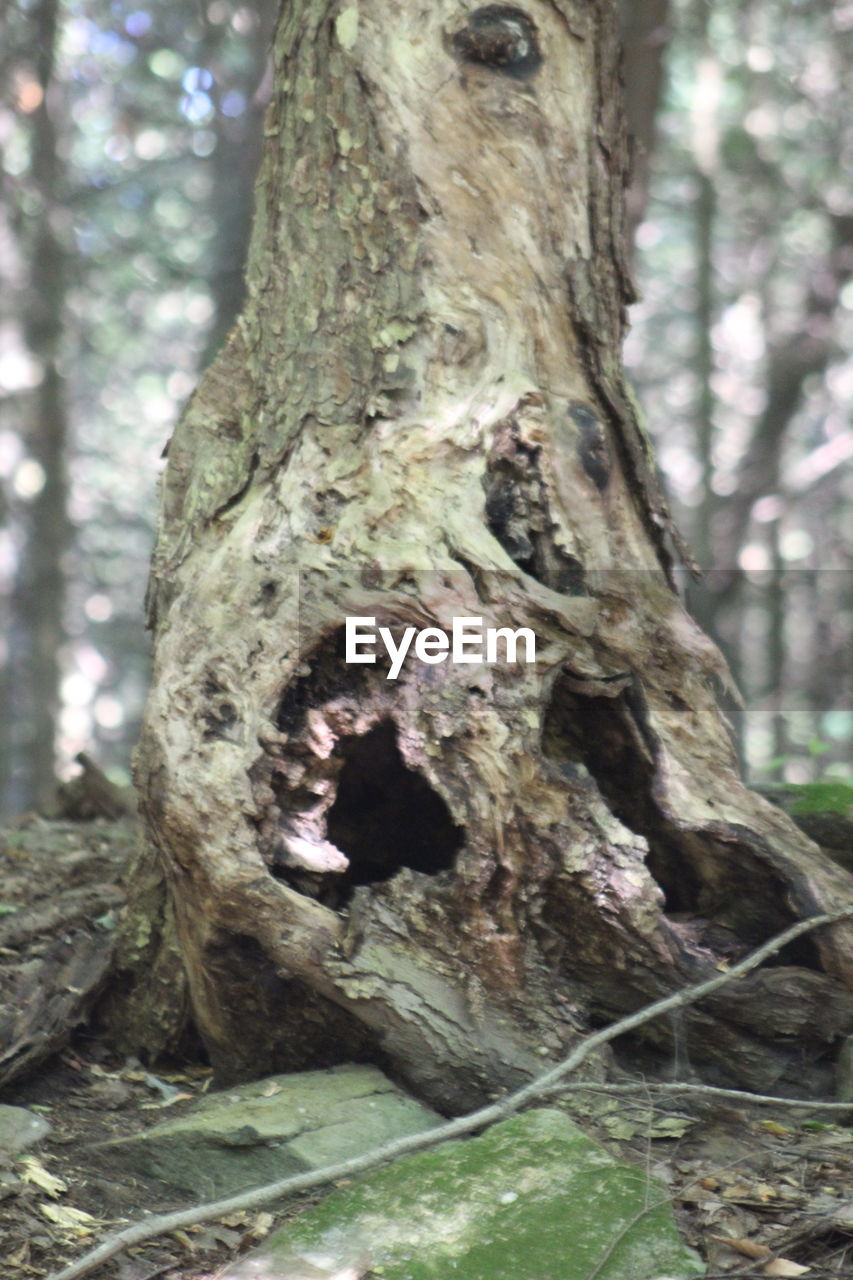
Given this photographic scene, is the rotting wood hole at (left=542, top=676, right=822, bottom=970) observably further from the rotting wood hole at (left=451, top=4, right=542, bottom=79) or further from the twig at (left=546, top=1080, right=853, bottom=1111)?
the rotting wood hole at (left=451, top=4, right=542, bottom=79)

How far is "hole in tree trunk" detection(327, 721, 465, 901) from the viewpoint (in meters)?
3.79

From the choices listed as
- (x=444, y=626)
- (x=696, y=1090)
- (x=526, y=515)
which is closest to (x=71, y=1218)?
(x=696, y=1090)

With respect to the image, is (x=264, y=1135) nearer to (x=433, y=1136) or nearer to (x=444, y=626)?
(x=433, y=1136)

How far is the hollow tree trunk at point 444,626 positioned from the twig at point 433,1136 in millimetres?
83

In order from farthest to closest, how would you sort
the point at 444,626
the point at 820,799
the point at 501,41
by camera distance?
the point at 820,799 < the point at 501,41 < the point at 444,626

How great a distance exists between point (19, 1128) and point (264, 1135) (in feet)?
2.47

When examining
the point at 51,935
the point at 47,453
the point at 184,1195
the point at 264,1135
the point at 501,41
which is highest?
the point at 501,41

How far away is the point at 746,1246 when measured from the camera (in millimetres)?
2650

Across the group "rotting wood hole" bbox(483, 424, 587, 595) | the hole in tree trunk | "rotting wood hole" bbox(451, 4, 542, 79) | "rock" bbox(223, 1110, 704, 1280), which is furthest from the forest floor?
"rotting wood hole" bbox(451, 4, 542, 79)

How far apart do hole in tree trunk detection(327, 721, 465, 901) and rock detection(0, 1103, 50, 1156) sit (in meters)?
1.14

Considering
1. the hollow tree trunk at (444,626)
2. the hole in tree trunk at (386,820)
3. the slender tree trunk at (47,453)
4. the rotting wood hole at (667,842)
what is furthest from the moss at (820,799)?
the slender tree trunk at (47,453)

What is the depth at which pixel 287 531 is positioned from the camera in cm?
377

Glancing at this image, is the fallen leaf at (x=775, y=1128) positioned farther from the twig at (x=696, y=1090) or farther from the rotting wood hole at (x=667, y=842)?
the rotting wood hole at (x=667, y=842)

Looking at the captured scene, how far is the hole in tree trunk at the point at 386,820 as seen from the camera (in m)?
3.79
